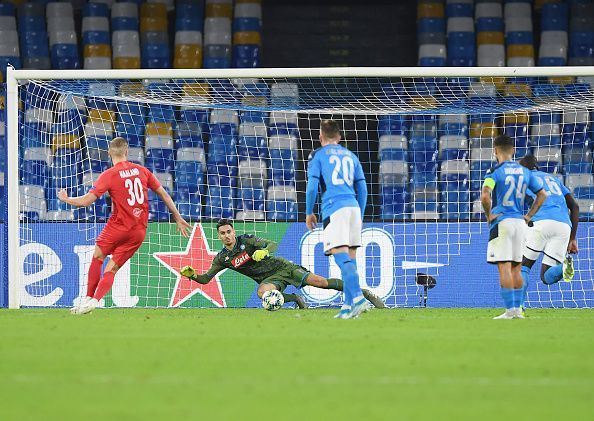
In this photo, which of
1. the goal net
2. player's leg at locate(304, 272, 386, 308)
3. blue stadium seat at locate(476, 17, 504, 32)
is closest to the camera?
player's leg at locate(304, 272, 386, 308)

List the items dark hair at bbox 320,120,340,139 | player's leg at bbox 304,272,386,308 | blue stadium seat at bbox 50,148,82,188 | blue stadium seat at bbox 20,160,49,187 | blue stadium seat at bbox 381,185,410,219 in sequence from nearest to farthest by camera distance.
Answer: dark hair at bbox 320,120,340,139 → player's leg at bbox 304,272,386,308 → blue stadium seat at bbox 20,160,49,187 → blue stadium seat at bbox 50,148,82,188 → blue stadium seat at bbox 381,185,410,219

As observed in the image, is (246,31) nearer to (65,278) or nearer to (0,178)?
(0,178)

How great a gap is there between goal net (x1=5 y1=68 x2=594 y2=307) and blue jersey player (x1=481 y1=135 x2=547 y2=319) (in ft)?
10.3

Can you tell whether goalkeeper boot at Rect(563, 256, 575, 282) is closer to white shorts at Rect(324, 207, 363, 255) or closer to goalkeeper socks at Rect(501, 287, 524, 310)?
goalkeeper socks at Rect(501, 287, 524, 310)

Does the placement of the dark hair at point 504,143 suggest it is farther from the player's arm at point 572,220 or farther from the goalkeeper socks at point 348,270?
the player's arm at point 572,220

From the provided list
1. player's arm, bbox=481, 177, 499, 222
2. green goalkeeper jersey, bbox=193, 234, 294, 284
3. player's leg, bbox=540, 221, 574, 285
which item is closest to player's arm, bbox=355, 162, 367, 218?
player's arm, bbox=481, 177, 499, 222

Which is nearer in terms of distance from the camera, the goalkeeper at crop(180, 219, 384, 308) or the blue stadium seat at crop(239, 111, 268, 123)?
the goalkeeper at crop(180, 219, 384, 308)

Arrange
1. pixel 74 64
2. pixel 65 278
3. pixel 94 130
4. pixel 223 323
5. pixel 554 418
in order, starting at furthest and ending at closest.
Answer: pixel 74 64 < pixel 94 130 < pixel 65 278 < pixel 223 323 < pixel 554 418

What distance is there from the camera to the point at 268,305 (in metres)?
12.5

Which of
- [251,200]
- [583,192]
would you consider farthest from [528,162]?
[251,200]

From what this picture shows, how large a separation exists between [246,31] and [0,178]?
16.7ft

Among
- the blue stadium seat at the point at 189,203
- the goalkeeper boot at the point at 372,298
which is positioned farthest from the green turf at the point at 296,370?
the blue stadium seat at the point at 189,203

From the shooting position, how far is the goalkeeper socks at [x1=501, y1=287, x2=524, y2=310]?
10570 mm

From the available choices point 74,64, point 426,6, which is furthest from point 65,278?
point 426,6
